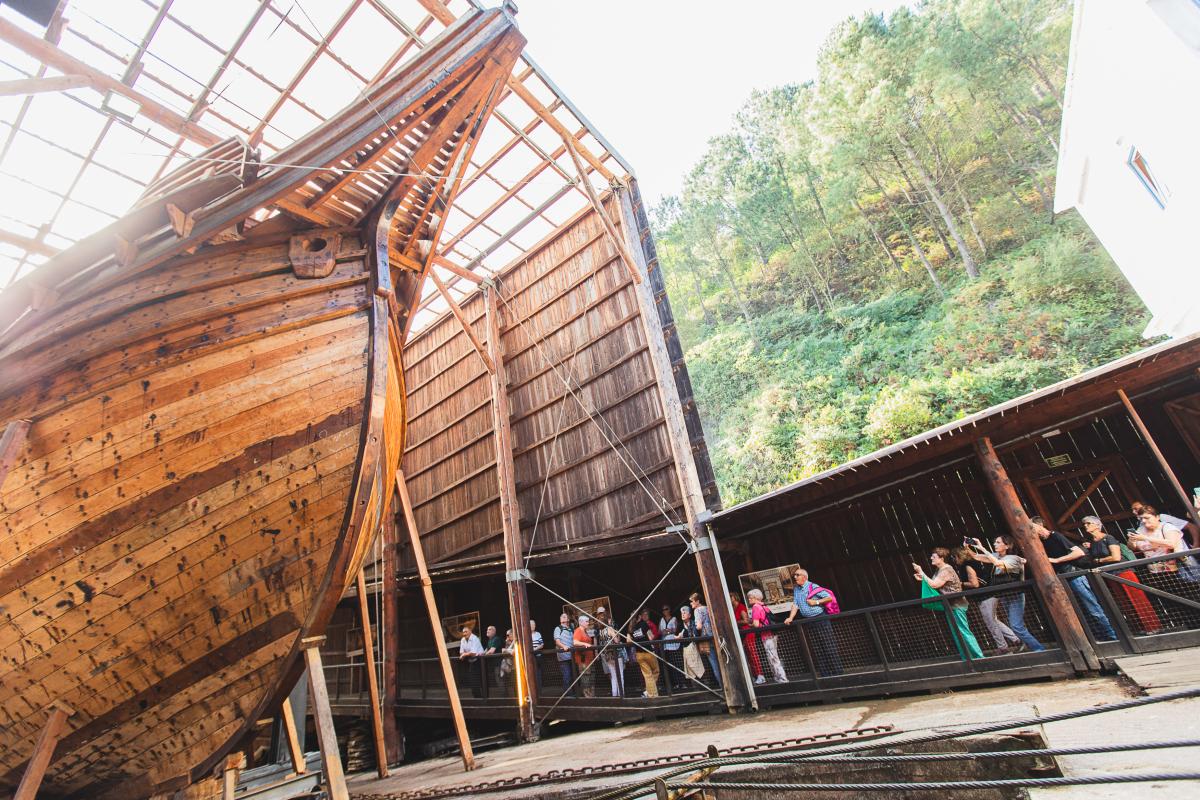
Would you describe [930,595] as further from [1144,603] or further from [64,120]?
[64,120]

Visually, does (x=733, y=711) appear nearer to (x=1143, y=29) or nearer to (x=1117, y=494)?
(x=1117, y=494)

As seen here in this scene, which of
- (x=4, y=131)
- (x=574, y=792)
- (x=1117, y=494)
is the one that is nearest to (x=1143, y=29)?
(x=1117, y=494)

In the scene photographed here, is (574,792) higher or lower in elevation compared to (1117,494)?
lower

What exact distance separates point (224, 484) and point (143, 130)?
6.05 meters

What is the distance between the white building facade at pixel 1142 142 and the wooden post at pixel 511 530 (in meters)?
9.53

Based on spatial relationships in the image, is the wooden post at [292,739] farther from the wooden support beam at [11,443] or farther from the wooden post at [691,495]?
the wooden post at [691,495]

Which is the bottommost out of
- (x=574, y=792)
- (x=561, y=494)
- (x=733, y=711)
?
(x=733, y=711)

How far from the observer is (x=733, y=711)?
6332mm

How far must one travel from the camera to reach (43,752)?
3.33 metres

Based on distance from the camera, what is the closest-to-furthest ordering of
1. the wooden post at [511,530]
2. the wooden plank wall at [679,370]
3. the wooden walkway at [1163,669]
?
the wooden walkway at [1163,669], the wooden post at [511,530], the wooden plank wall at [679,370]

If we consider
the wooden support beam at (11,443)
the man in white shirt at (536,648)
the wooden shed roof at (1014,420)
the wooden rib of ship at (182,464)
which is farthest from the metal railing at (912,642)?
the wooden support beam at (11,443)

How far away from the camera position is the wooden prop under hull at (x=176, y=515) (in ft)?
10.9

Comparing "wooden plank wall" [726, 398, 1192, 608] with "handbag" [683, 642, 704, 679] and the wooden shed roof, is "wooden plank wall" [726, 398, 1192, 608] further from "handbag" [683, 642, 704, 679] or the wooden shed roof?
"handbag" [683, 642, 704, 679]

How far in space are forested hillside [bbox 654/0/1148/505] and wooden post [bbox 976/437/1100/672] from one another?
34.0 ft
